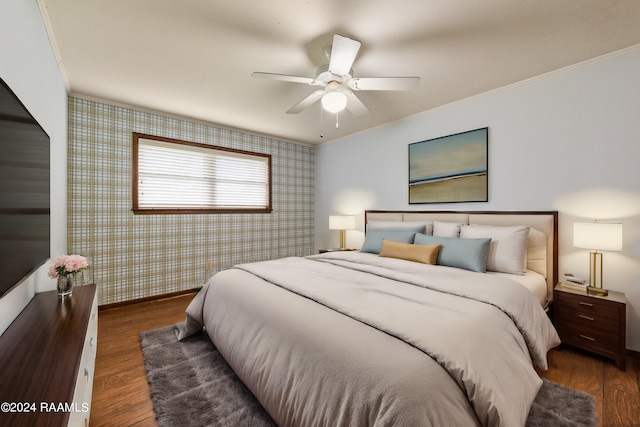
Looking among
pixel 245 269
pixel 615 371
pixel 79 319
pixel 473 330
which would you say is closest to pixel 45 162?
pixel 79 319

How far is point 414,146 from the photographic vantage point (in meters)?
3.55

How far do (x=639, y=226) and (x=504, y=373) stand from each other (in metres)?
1.99

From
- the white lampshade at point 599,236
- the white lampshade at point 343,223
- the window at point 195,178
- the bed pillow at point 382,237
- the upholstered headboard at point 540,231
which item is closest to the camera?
the white lampshade at point 599,236

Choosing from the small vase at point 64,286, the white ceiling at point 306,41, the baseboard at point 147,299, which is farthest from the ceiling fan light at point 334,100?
the baseboard at point 147,299

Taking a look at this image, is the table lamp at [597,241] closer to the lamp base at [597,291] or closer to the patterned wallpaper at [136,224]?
the lamp base at [597,291]

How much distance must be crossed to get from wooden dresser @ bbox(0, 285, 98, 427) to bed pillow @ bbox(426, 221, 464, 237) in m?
3.00

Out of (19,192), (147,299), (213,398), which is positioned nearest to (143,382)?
(213,398)

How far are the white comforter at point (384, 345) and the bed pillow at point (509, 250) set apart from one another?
0.49 metres

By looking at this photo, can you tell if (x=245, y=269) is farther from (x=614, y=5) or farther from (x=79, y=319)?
(x=614, y=5)

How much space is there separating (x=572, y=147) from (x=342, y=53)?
2.21 meters

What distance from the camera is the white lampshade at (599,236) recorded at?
1998 mm

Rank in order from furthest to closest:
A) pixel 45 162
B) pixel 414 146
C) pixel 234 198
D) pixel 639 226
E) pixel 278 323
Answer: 1. pixel 234 198
2. pixel 414 146
3. pixel 639 226
4. pixel 45 162
5. pixel 278 323

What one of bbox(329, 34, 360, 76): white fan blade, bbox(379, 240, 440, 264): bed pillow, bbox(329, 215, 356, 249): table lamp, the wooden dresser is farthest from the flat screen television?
bbox(329, 215, 356, 249): table lamp

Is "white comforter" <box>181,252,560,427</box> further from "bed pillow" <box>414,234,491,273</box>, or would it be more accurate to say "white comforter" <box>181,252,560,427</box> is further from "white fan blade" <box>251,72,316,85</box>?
"white fan blade" <box>251,72,316,85</box>
